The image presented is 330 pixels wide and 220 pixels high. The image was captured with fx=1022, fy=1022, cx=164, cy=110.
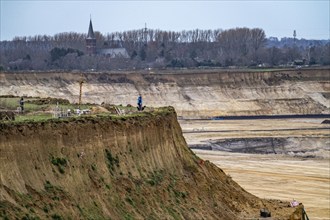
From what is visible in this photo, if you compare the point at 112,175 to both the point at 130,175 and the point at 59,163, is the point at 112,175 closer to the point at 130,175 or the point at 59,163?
the point at 130,175

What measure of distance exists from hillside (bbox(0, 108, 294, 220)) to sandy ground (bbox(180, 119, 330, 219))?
11983mm

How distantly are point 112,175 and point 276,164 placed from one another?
46.3m

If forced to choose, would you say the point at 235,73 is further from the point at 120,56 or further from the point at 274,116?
the point at 120,56

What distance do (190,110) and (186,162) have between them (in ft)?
311

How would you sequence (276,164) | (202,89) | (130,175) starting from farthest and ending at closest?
(202,89) < (276,164) < (130,175)

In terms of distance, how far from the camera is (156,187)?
37688 millimetres

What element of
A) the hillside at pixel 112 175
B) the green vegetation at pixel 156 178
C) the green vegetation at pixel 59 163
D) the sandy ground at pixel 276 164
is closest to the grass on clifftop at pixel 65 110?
the hillside at pixel 112 175

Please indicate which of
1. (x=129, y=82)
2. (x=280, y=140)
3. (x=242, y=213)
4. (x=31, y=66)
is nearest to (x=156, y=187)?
(x=242, y=213)

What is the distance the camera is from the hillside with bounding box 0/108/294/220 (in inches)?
→ 1210

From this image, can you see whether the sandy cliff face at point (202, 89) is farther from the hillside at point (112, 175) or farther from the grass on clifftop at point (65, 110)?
the hillside at point (112, 175)

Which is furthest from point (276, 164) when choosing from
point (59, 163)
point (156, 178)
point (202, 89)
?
point (202, 89)

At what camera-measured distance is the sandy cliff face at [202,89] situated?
136250mm

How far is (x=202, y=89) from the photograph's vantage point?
5787 inches

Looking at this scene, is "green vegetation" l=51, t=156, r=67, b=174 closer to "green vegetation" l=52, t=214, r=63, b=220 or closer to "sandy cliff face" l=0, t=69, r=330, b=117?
"green vegetation" l=52, t=214, r=63, b=220
